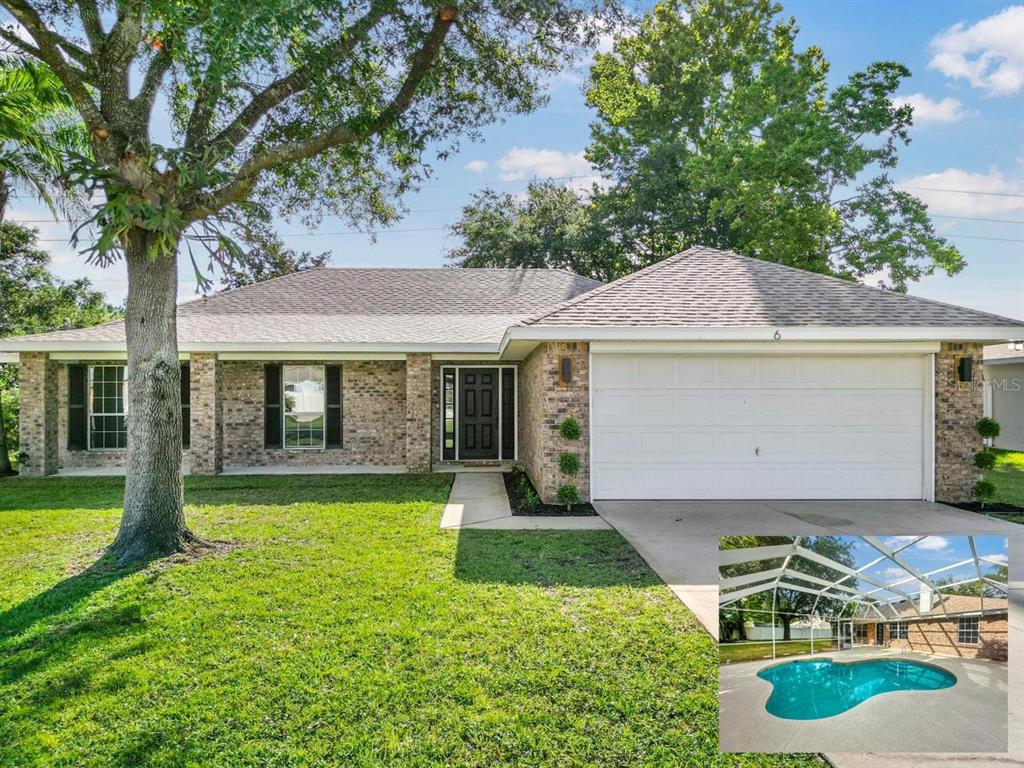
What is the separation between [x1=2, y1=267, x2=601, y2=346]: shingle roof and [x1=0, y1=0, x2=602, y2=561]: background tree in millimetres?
4599

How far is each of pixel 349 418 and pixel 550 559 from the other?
813cm

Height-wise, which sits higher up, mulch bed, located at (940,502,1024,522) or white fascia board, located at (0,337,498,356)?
white fascia board, located at (0,337,498,356)

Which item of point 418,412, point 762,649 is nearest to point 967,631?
point 762,649

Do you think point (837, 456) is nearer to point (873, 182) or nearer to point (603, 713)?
point (603, 713)

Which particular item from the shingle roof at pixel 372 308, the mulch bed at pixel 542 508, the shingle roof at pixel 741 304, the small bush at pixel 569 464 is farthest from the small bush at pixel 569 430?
the shingle roof at pixel 372 308

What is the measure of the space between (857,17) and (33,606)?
1671cm

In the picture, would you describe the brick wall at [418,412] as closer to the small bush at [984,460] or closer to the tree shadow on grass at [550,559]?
the tree shadow on grass at [550,559]

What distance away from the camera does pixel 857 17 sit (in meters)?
13.0

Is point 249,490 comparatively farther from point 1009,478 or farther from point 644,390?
point 1009,478

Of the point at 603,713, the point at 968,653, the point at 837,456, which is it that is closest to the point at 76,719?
the point at 603,713

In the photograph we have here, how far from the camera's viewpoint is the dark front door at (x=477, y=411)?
13.8 metres

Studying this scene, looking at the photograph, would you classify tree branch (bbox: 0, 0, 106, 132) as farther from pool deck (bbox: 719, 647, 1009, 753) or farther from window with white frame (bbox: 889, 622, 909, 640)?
window with white frame (bbox: 889, 622, 909, 640)

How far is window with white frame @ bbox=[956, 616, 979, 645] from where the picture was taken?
Answer: 71.2 inches

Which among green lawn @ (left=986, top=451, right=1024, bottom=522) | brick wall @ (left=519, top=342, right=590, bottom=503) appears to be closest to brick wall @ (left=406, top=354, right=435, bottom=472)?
brick wall @ (left=519, top=342, right=590, bottom=503)
